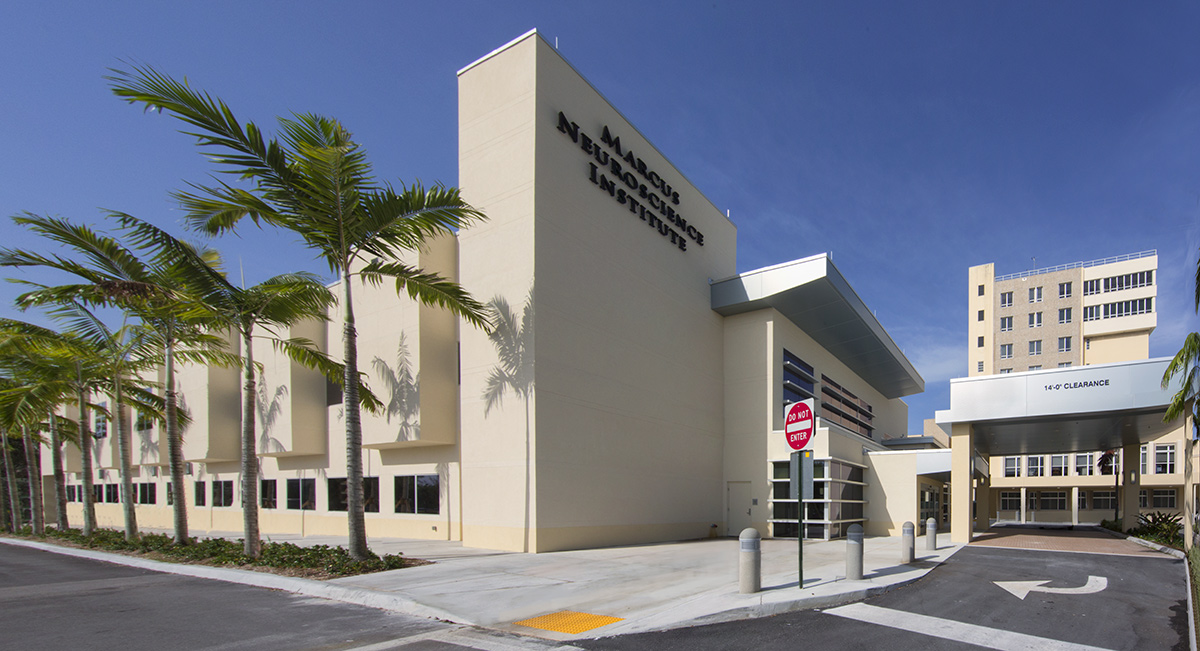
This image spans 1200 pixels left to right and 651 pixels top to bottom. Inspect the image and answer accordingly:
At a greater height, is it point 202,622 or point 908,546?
point 202,622

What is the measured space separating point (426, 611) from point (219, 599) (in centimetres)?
379

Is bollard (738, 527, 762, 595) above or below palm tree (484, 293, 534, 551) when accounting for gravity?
below

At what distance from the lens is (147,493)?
37625 mm

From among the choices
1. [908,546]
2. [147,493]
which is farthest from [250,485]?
[147,493]

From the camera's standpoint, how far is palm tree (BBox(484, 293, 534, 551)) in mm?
16938

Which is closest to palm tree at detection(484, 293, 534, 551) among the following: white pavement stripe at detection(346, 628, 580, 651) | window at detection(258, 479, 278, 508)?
white pavement stripe at detection(346, 628, 580, 651)

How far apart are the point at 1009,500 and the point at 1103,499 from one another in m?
7.40

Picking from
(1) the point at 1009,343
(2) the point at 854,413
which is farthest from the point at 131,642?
(1) the point at 1009,343

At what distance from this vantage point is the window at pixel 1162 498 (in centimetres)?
5259

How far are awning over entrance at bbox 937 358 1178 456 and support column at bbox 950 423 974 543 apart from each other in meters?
0.57

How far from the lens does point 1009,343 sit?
6294 centimetres

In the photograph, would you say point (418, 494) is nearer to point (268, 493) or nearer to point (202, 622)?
point (268, 493)

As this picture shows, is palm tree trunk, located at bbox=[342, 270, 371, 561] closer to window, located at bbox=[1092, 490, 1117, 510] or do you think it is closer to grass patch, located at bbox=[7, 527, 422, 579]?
grass patch, located at bbox=[7, 527, 422, 579]

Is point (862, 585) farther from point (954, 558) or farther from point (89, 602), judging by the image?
point (89, 602)
